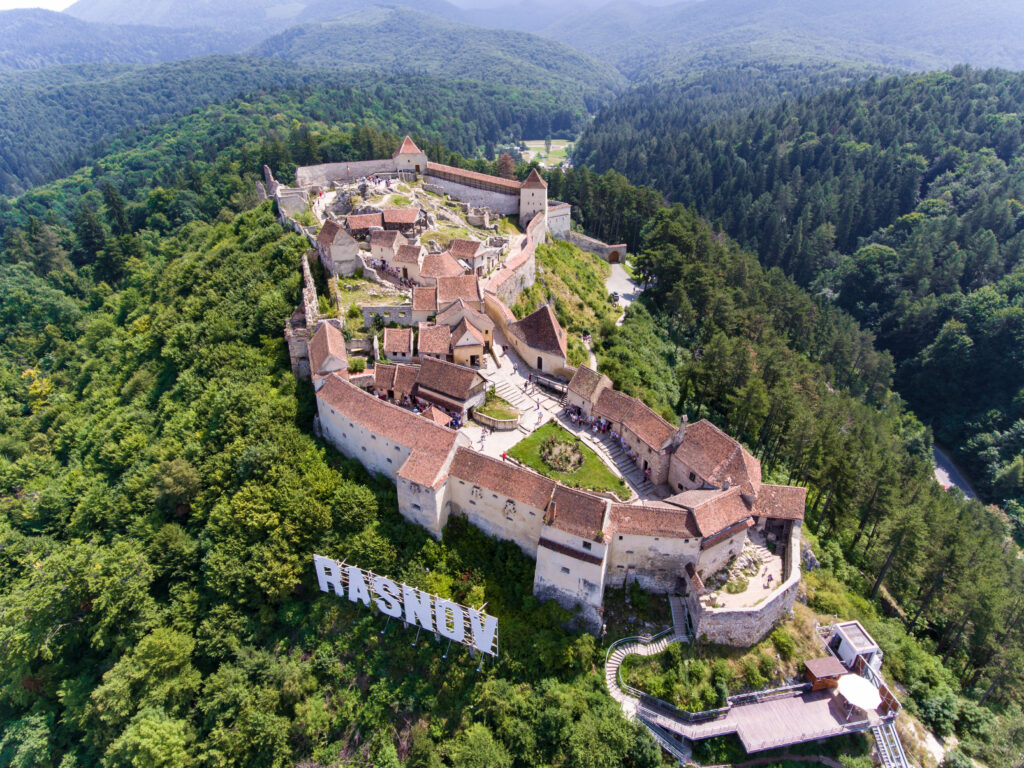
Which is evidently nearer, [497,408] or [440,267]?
[497,408]

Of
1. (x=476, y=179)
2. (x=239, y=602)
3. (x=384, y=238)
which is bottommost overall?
(x=239, y=602)

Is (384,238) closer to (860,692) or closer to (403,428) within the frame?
(403,428)

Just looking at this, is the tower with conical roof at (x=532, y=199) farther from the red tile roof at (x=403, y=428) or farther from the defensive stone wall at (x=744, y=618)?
the defensive stone wall at (x=744, y=618)

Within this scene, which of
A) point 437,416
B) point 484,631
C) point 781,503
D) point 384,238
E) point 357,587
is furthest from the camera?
point 384,238

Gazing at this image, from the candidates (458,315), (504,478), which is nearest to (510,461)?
(504,478)

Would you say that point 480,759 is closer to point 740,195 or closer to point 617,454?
point 617,454

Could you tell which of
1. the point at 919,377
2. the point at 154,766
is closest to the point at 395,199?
the point at 154,766

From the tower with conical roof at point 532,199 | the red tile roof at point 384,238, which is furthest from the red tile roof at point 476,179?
the red tile roof at point 384,238
